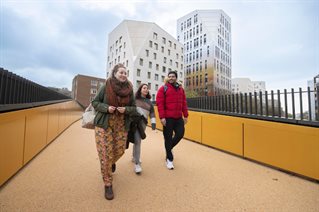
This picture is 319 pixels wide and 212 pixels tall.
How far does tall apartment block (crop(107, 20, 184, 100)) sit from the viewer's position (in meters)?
24.4

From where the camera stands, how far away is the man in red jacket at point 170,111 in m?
2.52

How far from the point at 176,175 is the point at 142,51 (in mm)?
25081

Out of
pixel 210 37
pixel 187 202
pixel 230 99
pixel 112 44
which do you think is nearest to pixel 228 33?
pixel 210 37

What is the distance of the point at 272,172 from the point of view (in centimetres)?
243

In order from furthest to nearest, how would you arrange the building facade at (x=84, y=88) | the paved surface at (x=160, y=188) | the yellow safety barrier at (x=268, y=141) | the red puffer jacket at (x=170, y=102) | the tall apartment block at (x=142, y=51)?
the building facade at (x=84, y=88) → the tall apartment block at (x=142, y=51) → the red puffer jacket at (x=170, y=102) → the yellow safety barrier at (x=268, y=141) → the paved surface at (x=160, y=188)

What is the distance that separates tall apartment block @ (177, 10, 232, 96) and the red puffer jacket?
36120mm

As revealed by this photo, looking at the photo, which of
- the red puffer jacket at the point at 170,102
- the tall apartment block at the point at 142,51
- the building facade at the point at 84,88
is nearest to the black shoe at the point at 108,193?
the red puffer jacket at the point at 170,102

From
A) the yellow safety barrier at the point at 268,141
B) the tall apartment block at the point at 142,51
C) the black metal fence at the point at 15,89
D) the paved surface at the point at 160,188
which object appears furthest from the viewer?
the tall apartment block at the point at 142,51

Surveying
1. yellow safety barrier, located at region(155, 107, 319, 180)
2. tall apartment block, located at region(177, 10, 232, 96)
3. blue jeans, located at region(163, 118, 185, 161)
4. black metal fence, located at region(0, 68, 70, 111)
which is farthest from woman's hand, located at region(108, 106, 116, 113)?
tall apartment block, located at region(177, 10, 232, 96)

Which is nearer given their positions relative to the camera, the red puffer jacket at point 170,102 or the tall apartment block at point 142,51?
the red puffer jacket at point 170,102

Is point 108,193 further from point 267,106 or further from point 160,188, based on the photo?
point 267,106

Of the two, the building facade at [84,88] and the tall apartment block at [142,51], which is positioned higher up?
the tall apartment block at [142,51]

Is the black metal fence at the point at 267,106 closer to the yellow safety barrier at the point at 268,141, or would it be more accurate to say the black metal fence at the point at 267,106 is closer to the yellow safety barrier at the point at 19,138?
the yellow safety barrier at the point at 268,141

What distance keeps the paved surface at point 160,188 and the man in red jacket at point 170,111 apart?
44 cm
